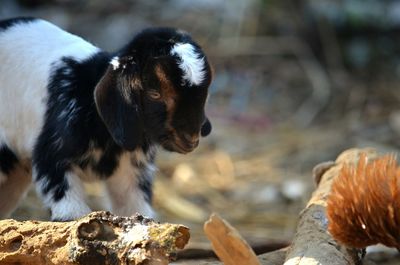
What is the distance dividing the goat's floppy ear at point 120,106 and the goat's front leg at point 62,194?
28cm

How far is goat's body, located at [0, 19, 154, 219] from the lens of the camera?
12.5ft

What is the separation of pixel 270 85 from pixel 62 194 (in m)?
4.68

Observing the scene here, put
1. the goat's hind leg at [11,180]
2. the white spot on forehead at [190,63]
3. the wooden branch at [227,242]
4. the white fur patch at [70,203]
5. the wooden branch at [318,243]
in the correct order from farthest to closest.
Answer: the goat's hind leg at [11,180] < the white fur patch at [70,203] < the white spot on forehead at [190,63] < the wooden branch at [318,243] < the wooden branch at [227,242]

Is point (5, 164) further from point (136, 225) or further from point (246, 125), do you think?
point (246, 125)

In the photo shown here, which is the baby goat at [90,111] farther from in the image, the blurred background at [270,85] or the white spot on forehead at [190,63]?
the blurred background at [270,85]

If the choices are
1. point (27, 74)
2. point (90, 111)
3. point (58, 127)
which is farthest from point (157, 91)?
point (27, 74)

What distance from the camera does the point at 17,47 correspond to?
4180mm

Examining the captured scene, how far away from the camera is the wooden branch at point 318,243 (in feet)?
10.2

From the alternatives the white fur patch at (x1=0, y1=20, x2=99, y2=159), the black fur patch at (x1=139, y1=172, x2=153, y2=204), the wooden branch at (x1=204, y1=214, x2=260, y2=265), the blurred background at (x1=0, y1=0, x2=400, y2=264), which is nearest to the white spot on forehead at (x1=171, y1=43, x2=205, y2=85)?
the white fur patch at (x1=0, y1=20, x2=99, y2=159)

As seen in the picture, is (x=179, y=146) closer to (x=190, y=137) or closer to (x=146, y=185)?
(x=190, y=137)

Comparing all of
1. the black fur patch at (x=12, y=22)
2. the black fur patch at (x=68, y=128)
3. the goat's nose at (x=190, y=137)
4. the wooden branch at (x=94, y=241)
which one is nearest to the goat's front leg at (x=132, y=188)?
the black fur patch at (x=68, y=128)

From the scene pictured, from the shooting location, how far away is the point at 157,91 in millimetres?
3572

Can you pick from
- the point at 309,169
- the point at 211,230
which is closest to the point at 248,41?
the point at 309,169

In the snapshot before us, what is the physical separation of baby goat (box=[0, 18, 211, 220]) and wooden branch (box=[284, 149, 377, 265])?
0.51 meters
